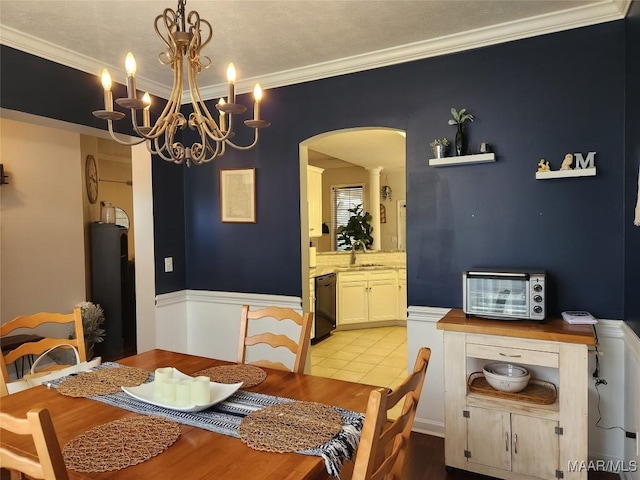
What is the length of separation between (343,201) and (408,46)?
227 inches

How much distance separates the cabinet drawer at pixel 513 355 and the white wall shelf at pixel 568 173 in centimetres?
104

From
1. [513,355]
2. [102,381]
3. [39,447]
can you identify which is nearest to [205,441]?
[39,447]

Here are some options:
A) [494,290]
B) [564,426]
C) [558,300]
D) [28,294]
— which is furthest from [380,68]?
[28,294]

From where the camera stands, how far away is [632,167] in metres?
2.29

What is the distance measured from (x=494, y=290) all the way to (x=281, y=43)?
81.9 inches

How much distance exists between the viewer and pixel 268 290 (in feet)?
11.9

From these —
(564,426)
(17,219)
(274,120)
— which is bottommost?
(564,426)

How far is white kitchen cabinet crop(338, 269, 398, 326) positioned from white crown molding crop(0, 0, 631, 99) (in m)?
3.14

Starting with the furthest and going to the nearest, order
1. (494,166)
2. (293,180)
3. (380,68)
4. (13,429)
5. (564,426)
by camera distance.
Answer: (293,180) → (380,68) → (494,166) → (564,426) → (13,429)

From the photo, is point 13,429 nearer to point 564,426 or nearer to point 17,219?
point 564,426

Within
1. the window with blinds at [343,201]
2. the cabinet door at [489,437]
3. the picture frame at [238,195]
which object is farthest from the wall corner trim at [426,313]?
the window with blinds at [343,201]

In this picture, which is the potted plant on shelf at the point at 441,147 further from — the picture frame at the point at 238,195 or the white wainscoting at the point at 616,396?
the picture frame at the point at 238,195

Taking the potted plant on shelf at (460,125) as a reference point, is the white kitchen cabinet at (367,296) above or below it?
below

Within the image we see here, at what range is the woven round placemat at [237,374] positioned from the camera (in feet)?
6.17
